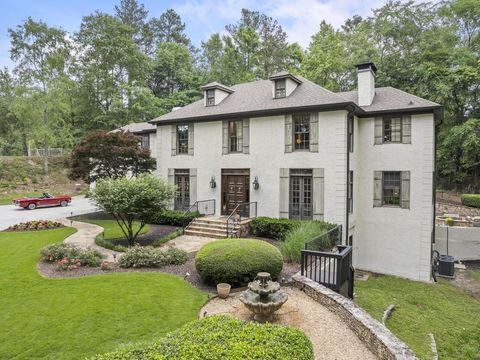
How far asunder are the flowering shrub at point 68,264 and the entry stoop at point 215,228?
18.6ft

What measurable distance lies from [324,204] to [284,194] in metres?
2.01

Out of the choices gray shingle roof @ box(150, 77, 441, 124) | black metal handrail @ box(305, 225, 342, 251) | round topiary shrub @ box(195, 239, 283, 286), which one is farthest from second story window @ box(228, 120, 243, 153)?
round topiary shrub @ box(195, 239, 283, 286)

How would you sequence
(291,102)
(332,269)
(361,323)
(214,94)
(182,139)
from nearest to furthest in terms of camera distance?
(361,323) < (332,269) < (291,102) < (214,94) < (182,139)

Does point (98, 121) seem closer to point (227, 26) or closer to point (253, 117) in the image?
point (227, 26)

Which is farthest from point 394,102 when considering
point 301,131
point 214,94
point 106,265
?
point 106,265

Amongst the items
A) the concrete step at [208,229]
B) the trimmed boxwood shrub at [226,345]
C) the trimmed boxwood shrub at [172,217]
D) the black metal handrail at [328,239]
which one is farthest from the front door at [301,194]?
the trimmed boxwood shrub at [226,345]

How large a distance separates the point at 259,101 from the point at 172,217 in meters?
7.88

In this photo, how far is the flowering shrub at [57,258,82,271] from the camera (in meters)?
9.60

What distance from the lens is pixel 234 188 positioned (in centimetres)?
1670

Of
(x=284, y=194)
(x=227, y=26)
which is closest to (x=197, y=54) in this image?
(x=227, y=26)

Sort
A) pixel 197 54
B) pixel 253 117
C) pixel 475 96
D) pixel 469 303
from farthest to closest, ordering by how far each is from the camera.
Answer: pixel 197 54, pixel 475 96, pixel 253 117, pixel 469 303

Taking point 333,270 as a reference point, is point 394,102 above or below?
above

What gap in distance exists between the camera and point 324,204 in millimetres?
14344

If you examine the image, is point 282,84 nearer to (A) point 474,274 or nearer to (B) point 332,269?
(B) point 332,269
